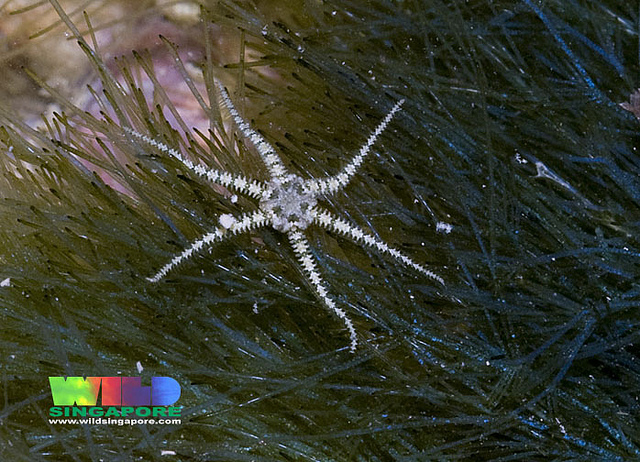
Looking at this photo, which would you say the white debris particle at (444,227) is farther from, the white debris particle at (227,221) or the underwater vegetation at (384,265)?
the white debris particle at (227,221)

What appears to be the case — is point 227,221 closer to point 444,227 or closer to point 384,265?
point 384,265

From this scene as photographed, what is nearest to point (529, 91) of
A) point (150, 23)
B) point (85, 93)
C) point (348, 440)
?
point (348, 440)

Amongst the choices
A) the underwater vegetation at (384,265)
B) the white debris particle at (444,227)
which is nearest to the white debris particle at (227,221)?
the underwater vegetation at (384,265)

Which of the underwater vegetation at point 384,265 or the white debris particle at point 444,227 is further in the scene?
the white debris particle at point 444,227

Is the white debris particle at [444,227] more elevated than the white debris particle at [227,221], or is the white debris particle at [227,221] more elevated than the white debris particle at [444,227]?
the white debris particle at [227,221]

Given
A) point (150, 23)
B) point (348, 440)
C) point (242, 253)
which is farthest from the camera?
point (150, 23)

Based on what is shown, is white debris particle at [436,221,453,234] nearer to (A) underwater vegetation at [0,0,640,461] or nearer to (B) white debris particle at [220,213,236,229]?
(A) underwater vegetation at [0,0,640,461]

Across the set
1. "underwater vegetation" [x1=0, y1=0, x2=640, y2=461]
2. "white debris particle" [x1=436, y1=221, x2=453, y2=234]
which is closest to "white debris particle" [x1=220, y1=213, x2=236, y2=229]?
"underwater vegetation" [x1=0, y1=0, x2=640, y2=461]

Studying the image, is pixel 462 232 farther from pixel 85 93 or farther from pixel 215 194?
pixel 85 93
